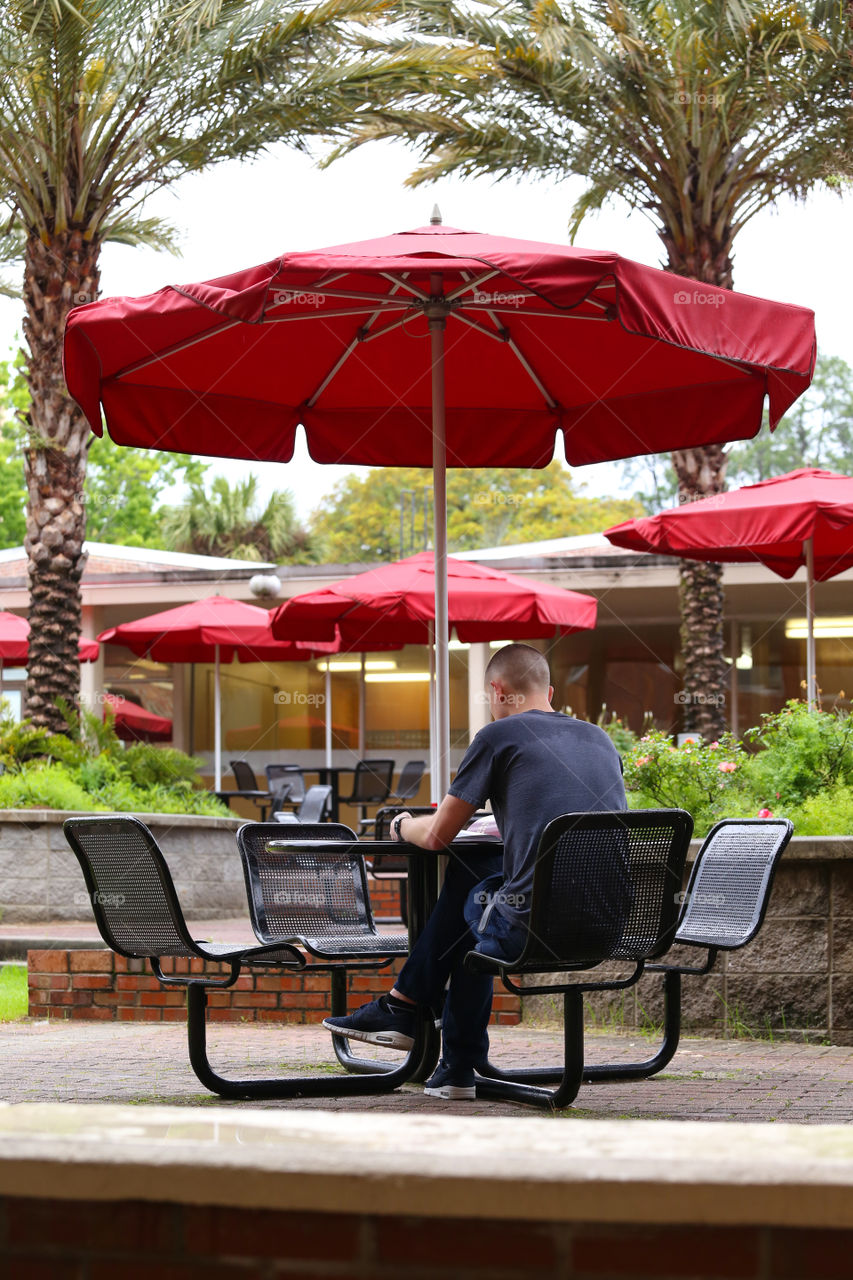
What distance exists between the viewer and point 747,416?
238 inches

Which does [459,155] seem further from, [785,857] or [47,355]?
[785,857]

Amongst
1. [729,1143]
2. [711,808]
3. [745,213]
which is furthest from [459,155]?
[729,1143]

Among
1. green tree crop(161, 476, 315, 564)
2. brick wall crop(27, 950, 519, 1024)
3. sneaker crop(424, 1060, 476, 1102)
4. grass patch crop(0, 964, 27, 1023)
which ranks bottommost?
grass patch crop(0, 964, 27, 1023)

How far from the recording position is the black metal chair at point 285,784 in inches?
591

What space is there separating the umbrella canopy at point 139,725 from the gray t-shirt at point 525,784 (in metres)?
15.5

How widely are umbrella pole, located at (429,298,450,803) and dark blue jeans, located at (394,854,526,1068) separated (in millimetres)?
571

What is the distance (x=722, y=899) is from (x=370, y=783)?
12.4m

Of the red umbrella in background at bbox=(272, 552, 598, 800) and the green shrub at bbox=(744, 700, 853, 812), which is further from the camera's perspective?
the red umbrella in background at bbox=(272, 552, 598, 800)

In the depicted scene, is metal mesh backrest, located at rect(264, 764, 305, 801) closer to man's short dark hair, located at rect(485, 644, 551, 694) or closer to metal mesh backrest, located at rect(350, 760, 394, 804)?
metal mesh backrest, located at rect(350, 760, 394, 804)

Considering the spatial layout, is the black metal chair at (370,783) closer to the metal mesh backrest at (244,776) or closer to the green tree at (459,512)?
the metal mesh backrest at (244,776)

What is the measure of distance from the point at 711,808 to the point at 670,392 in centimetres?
231

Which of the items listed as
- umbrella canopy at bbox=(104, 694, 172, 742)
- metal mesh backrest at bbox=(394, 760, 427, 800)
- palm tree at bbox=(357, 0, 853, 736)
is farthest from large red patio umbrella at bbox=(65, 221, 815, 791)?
umbrella canopy at bbox=(104, 694, 172, 742)

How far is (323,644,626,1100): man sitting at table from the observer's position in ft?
13.9

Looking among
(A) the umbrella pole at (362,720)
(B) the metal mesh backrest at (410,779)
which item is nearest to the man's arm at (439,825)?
(B) the metal mesh backrest at (410,779)
